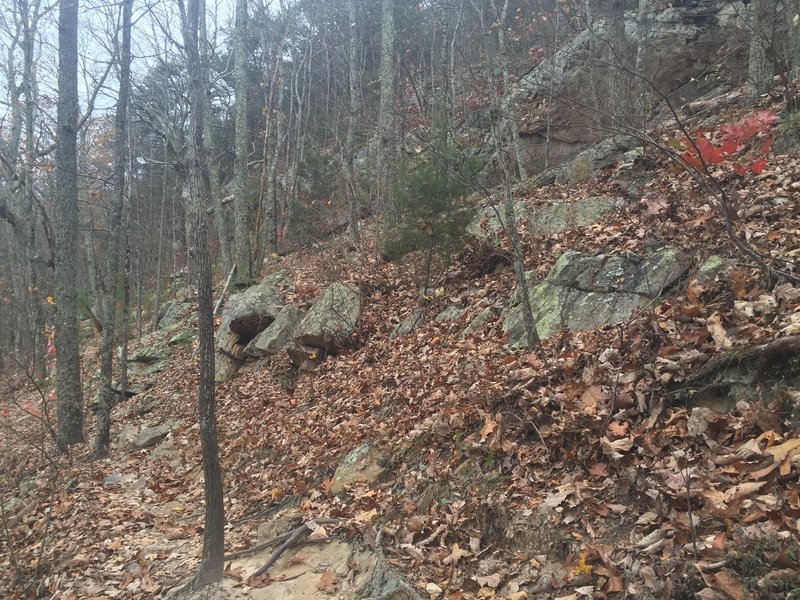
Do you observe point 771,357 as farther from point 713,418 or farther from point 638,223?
point 638,223

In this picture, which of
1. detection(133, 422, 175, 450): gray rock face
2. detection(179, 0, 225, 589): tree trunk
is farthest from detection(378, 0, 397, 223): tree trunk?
detection(179, 0, 225, 589): tree trunk

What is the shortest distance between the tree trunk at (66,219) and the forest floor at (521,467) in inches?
47.6

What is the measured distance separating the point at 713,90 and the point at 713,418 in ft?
35.9

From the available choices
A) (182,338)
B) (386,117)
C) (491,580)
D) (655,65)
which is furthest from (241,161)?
(491,580)

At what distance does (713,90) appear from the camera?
1169 cm

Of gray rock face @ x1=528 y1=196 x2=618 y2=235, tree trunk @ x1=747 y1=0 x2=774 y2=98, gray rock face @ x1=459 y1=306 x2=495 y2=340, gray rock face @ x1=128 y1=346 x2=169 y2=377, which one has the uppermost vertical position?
tree trunk @ x1=747 y1=0 x2=774 y2=98

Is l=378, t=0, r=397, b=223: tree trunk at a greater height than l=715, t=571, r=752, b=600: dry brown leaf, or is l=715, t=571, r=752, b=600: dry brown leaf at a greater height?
l=378, t=0, r=397, b=223: tree trunk

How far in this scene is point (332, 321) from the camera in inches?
375

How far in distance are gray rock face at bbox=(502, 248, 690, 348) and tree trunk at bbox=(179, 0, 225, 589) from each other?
347 centimetres

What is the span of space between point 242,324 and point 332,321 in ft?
9.21

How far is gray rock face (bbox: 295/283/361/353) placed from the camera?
30.8 ft

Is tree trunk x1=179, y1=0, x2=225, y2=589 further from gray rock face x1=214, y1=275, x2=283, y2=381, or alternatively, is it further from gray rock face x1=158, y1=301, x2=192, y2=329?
gray rock face x1=158, y1=301, x2=192, y2=329

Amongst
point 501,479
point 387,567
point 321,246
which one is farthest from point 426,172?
point 387,567

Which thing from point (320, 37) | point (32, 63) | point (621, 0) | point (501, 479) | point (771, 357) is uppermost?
point (320, 37)
